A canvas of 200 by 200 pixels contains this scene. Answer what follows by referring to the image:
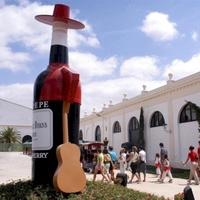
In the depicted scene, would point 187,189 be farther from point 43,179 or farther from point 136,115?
point 136,115

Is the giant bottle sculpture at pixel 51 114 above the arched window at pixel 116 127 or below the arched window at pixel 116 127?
below

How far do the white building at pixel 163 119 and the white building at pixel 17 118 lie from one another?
20.3m

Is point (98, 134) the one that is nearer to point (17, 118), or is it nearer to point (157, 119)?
point (157, 119)

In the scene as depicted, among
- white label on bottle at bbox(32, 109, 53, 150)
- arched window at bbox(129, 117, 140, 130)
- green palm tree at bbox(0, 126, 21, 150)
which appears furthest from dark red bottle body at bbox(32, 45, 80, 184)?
green palm tree at bbox(0, 126, 21, 150)

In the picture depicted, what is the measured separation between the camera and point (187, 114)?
2047 cm

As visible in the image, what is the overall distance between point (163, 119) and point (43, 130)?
61.3 ft

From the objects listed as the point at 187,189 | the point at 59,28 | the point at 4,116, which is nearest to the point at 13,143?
the point at 4,116

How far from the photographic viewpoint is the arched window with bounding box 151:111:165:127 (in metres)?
23.2

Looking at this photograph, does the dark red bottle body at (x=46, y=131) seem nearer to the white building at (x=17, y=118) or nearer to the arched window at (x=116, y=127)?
the arched window at (x=116, y=127)

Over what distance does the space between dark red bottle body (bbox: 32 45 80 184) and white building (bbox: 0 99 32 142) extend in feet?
144

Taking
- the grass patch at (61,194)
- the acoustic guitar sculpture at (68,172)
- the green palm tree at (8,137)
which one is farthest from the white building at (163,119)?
the green palm tree at (8,137)

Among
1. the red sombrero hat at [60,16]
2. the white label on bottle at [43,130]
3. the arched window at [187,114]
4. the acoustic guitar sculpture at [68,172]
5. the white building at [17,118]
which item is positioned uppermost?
the white building at [17,118]

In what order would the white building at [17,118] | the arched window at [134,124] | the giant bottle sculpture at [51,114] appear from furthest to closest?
1. the white building at [17,118]
2. the arched window at [134,124]
3. the giant bottle sculpture at [51,114]

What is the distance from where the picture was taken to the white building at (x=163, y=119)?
19938mm
